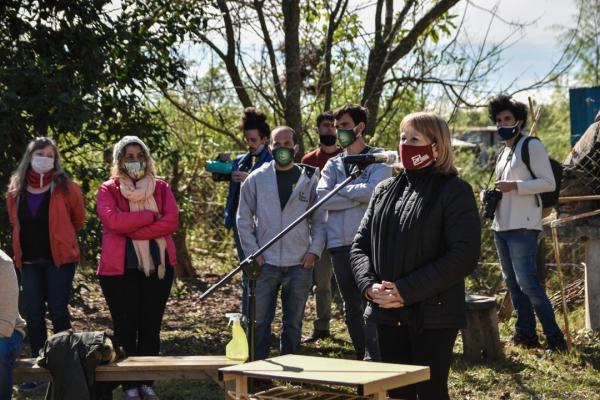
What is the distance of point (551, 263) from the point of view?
10984 millimetres

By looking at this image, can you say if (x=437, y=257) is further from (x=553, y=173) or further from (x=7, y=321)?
(x=553, y=173)

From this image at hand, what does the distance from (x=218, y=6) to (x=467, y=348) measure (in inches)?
185

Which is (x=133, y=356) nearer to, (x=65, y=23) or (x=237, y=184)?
(x=237, y=184)

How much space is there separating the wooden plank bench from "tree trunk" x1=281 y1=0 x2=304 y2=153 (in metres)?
5.32

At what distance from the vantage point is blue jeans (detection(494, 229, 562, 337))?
7.49m

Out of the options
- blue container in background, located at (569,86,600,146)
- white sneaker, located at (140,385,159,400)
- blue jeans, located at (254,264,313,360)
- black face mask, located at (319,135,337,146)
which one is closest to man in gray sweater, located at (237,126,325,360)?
blue jeans, located at (254,264,313,360)

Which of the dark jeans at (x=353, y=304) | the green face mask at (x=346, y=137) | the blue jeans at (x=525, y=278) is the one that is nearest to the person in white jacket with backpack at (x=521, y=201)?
the blue jeans at (x=525, y=278)

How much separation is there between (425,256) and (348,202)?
2360 millimetres

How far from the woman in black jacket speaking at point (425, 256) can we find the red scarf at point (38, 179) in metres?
3.30

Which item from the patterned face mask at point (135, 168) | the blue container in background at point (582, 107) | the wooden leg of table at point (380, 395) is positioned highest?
the blue container in background at point (582, 107)

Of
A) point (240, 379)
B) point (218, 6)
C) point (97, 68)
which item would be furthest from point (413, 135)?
point (218, 6)

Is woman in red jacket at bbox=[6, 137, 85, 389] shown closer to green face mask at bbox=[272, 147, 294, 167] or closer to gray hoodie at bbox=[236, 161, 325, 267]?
gray hoodie at bbox=[236, 161, 325, 267]

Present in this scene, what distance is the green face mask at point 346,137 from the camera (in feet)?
23.0

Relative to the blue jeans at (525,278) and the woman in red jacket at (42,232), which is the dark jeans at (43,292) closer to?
the woman in red jacket at (42,232)
